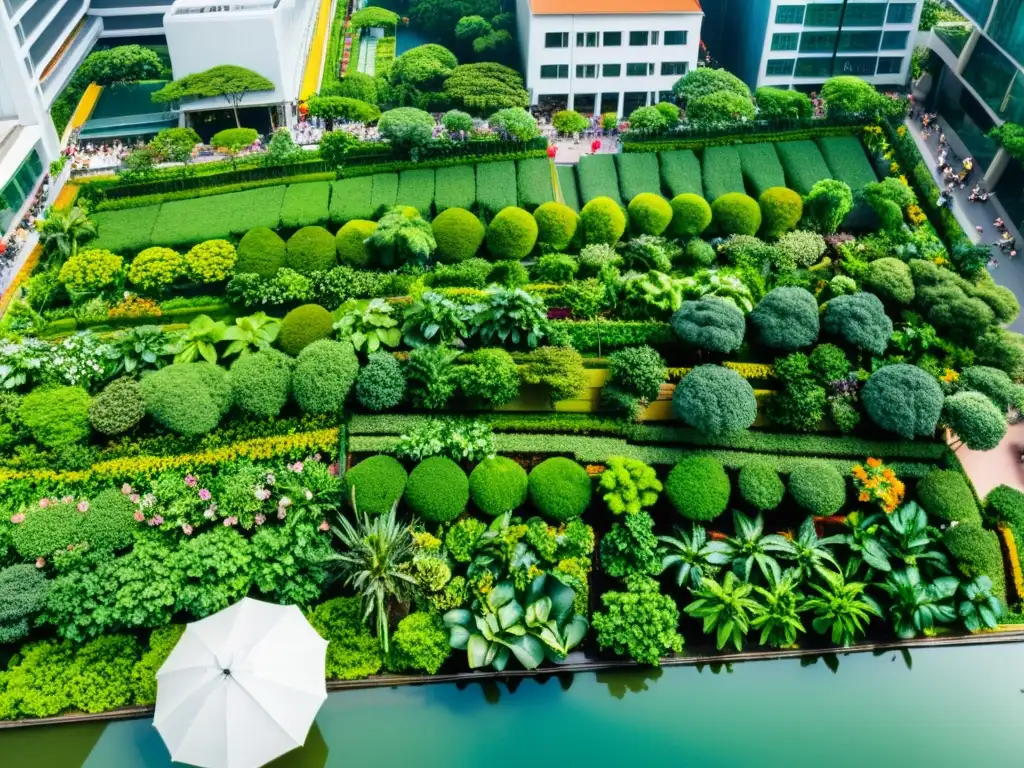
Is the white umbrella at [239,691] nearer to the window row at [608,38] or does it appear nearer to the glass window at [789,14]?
the window row at [608,38]

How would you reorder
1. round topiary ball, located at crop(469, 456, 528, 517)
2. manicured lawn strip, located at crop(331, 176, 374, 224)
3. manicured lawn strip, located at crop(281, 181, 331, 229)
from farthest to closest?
manicured lawn strip, located at crop(331, 176, 374, 224) < manicured lawn strip, located at crop(281, 181, 331, 229) < round topiary ball, located at crop(469, 456, 528, 517)

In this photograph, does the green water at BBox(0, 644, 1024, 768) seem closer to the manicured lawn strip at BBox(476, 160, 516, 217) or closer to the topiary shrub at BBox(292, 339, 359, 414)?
the topiary shrub at BBox(292, 339, 359, 414)

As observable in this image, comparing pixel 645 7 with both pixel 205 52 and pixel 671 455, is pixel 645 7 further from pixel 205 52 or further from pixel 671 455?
pixel 671 455

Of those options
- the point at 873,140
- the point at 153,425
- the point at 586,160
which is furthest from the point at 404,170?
the point at 873,140

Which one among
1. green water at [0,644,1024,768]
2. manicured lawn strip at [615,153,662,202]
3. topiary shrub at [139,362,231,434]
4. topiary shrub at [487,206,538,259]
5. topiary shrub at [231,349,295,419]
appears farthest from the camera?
manicured lawn strip at [615,153,662,202]

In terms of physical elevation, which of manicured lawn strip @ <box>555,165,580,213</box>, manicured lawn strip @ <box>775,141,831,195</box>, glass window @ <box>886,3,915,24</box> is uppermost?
glass window @ <box>886,3,915,24</box>

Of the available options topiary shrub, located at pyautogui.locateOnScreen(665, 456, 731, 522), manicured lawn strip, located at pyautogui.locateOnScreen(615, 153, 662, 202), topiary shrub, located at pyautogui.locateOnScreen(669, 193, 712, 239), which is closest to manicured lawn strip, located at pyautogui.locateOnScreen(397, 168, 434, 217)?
manicured lawn strip, located at pyautogui.locateOnScreen(615, 153, 662, 202)
